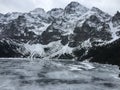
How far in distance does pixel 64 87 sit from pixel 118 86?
17.3m

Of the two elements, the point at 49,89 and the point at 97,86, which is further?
the point at 97,86

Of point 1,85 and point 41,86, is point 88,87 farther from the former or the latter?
point 1,85

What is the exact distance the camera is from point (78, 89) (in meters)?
87.5

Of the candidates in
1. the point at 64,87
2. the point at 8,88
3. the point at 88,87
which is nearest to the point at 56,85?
the point at 64,87

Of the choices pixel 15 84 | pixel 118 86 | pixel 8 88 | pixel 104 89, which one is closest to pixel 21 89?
pixel 8 88

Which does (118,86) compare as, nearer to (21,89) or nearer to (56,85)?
(56,85)

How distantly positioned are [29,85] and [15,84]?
4863 millimetres

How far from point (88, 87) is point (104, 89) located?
17.4 feet

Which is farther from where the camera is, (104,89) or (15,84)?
(15,84)

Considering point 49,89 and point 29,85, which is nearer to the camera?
point 49,89

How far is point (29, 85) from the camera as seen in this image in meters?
92.6

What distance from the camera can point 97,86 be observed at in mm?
93812

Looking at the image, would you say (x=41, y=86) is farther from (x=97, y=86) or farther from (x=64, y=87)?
(x=97, y=86)

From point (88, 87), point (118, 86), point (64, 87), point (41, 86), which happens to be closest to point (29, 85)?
point (41, 86)
